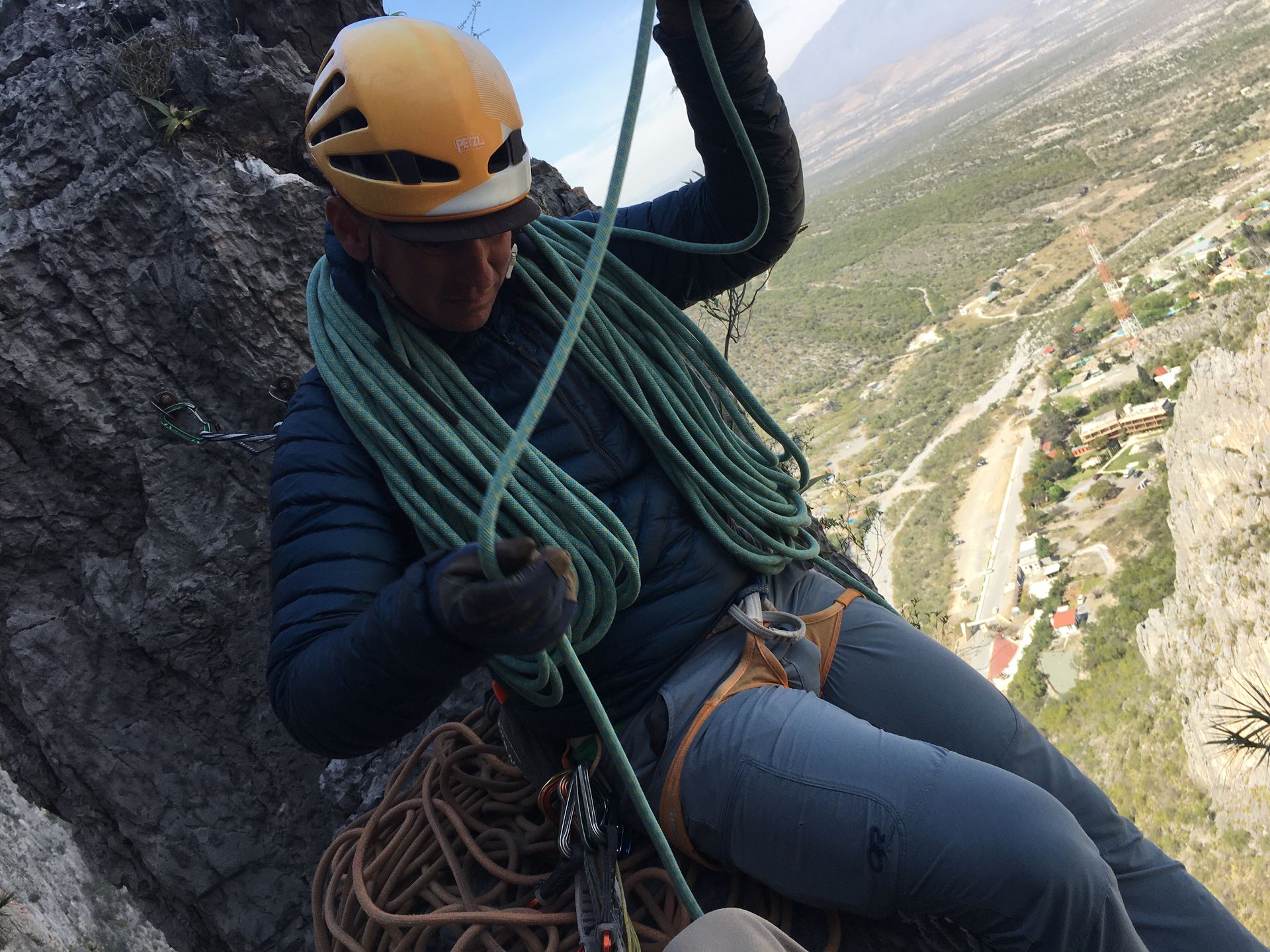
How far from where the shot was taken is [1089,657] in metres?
→ 26.6

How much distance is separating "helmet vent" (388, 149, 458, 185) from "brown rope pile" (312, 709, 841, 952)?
136 centimetres

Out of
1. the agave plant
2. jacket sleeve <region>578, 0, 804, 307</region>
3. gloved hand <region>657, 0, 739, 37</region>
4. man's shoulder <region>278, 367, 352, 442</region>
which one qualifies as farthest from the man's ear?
the agave plant

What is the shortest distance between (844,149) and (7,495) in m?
146

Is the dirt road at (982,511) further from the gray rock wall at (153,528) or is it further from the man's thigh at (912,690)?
the man's thigh at (912,690)

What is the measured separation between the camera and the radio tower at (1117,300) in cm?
4003

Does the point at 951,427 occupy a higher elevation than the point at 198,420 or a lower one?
lower

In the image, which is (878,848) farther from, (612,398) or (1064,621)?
(1064,621)

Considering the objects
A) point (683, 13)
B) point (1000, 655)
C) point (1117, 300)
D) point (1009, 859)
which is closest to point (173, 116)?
point (683, 13)

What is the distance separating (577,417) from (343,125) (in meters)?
0.71

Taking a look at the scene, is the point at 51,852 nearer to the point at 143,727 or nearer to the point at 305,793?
the point at 143,727

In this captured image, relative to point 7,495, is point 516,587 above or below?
below

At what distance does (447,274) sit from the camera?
1.55 metres

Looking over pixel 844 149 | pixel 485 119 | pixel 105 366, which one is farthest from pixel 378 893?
pixel 844 149

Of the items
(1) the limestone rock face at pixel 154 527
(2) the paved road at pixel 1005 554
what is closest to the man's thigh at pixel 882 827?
(1) the limestone rock face at pixel 154 527
